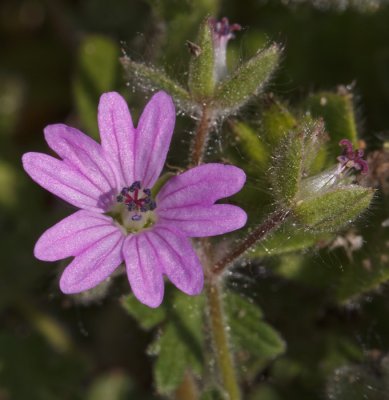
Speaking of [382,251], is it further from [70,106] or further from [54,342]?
[70,106]

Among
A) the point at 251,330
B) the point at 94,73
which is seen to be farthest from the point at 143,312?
the point at 94,73

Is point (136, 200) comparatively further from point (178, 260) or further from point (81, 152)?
point (178, 260)

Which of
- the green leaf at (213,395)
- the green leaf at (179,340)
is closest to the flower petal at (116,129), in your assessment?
the green leaf at (179,340)

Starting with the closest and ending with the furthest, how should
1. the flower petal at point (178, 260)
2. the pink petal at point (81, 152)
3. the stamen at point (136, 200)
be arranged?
the flower petal at point (178, 260) < the pink petal at point (81, 152) < the stamen at point (136, 200)

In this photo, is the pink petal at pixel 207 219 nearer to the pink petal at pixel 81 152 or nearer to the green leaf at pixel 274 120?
the pink petal at pixel 81 152

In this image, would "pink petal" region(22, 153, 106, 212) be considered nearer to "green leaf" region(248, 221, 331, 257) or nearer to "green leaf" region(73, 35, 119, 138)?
"green leaf" region(248, 221, 331, 257)

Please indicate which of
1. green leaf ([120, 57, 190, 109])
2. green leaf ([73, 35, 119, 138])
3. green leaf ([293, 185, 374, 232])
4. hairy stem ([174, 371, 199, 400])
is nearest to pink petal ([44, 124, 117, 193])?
green leaf ([120, 57, 190, 109])

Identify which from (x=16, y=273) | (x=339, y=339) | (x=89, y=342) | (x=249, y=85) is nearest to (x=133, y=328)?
(x=89, y=342)
